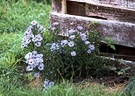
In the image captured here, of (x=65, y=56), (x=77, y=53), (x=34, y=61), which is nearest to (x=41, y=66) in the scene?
(x=34, y=61)

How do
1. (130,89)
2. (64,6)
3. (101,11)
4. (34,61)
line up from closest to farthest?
(130,89) → (34,61) → (101,11) → (64,6)

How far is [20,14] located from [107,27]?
A: 9.36 feet

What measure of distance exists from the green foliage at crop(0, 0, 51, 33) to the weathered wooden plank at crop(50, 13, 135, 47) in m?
1.47

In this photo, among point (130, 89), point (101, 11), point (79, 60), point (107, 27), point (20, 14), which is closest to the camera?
point (130, 89)

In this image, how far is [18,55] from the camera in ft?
16.1

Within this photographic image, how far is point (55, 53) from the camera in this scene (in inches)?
160

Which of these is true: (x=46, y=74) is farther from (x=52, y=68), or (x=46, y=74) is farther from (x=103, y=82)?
(x=103, y=82)

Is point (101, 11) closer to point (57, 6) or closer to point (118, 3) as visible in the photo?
point (118, 3)

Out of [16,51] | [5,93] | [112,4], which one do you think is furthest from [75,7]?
[5,93]

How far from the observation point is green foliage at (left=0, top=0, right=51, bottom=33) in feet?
20.3

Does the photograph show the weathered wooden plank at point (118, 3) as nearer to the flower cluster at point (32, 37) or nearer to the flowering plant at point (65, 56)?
the flowering plant at point (65, 56)

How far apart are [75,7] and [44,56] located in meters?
0.82

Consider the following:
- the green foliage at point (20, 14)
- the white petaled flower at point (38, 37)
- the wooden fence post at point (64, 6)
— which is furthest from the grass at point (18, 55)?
the wooden fence post at point (64, 6)

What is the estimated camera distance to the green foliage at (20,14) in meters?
6.20
